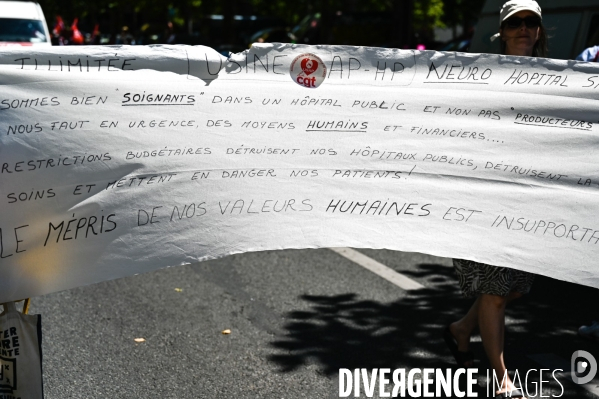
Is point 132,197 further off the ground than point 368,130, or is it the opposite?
point 368,130

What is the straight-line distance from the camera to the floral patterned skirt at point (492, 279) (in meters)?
3.90

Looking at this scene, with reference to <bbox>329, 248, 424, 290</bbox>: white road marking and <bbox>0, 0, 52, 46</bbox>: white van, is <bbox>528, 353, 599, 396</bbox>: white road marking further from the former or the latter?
<bbox>0, 0, 52, 46</bbox>: white van

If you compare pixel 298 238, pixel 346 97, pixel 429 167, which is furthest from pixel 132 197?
pixel 429 167

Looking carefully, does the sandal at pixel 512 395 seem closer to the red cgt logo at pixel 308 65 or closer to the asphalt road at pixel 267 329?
the asphalt road at pixel 267 329

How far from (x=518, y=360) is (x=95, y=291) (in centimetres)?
301

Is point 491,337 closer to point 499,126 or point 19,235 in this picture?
point 499,126

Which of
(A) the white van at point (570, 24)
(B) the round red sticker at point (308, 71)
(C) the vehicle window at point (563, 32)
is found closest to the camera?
(B) the round red sticker at point (308, 71)

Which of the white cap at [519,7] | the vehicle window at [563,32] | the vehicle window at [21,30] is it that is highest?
the white cap at [519,7]

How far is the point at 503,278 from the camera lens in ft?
12.8

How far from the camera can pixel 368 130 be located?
139 inches

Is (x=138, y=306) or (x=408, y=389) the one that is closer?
(x=408, y=389)

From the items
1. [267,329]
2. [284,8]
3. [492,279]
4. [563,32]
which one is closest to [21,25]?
[563,32]

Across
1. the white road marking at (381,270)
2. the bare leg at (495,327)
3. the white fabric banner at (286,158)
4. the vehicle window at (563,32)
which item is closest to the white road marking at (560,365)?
the bare leg at (495,327)

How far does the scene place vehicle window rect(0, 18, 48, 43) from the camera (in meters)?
13.4
